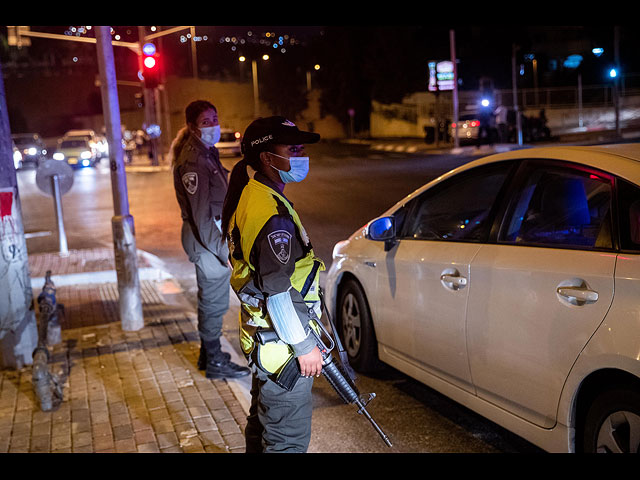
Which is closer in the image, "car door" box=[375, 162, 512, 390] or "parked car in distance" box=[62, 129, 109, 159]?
"car door" box=[375, 162, 512, 390]

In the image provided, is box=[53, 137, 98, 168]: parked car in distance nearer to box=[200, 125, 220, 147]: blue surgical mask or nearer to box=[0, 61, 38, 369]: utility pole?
box=[0, 61, 38, 369]: utility pole

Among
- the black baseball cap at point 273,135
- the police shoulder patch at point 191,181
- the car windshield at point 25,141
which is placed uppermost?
the car windshield at point 25,141

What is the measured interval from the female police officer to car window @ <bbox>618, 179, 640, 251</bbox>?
2504mm

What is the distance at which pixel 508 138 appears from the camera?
112 feet

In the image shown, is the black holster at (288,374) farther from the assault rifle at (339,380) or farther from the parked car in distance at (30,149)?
the parked car in distance at (30,149)

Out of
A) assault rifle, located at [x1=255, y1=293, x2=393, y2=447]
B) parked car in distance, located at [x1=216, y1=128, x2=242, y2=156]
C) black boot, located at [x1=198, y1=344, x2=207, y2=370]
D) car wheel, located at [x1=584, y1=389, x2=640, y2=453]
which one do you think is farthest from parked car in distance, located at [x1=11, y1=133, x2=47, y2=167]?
car wheel, located at [x1=584, y1=389, x2=640, y2=453]

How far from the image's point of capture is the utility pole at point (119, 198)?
6.38 meters

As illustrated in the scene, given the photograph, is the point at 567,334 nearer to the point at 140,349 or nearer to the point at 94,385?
the point at 94,385

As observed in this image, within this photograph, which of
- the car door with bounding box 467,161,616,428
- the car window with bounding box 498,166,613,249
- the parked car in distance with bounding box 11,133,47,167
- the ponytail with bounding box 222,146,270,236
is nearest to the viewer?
the ponytail with bounding box 222,146,270,236

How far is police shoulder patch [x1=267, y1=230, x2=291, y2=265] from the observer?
2.83m

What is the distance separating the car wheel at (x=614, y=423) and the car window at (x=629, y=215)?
0.65 metres

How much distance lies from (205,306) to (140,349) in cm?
122

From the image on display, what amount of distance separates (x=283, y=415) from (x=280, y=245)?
31.5 inches

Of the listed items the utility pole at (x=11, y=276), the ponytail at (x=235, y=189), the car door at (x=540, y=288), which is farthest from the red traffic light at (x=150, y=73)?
the ponytail at (x=235, y=189)
